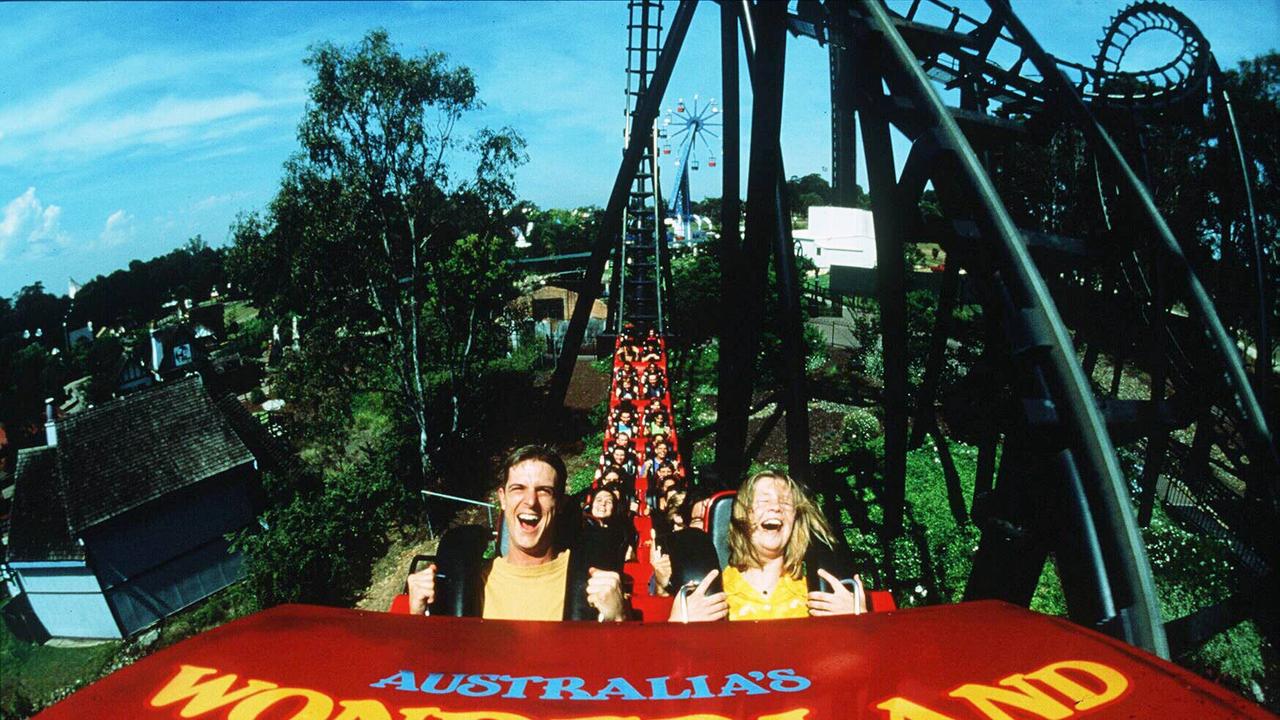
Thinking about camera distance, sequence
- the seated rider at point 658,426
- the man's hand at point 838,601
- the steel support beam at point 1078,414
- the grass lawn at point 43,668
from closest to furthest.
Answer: the steel support beam at point 1078,414
the man's hand at point 838,601
the seated rider at point 658,426
the grass lawn at point 43,668

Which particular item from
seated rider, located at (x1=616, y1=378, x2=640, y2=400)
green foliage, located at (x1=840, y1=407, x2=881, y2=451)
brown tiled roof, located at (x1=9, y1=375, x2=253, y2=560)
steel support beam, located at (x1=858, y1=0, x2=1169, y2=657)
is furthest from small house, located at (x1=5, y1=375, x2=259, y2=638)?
steel support beam, located at (x1=858, y1=0, x2=1169, y2=657)

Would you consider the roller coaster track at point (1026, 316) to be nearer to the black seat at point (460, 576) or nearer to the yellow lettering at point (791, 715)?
the yellow lettering at point (791, 715)

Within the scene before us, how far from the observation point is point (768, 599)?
9.21 feet

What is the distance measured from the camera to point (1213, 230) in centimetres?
1279

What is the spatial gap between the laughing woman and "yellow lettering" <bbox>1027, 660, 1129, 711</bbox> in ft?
3.48

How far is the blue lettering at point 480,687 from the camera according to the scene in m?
1.64

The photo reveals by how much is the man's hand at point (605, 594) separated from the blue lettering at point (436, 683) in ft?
3.71

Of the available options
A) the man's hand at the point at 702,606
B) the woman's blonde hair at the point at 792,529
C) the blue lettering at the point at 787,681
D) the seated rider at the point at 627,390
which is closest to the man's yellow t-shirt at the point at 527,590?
the man's hand at the point at 702,606

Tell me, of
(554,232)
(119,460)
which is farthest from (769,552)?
(554,232)

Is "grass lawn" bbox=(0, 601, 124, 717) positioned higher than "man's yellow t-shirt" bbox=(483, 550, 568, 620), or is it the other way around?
"man's yellow t-shirt" bbox=(483, 550, 568, 620)

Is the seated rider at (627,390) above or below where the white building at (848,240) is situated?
below

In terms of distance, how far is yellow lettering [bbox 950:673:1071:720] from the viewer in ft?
4.81

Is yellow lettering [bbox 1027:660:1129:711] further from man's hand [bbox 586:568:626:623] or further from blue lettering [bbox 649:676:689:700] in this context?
man's hand [bbox 586:568:626:623]

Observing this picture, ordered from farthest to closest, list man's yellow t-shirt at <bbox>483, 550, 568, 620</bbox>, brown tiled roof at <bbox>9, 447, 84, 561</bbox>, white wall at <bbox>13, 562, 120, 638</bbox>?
white wall at <bbox>13, 562, 120, 638</bbox> < brown tiled roof at <bbox>9, 447, 84, 561</bbox> < man's yellow t-shirt at <bbox>483, 550, 568, 620</bbox>
